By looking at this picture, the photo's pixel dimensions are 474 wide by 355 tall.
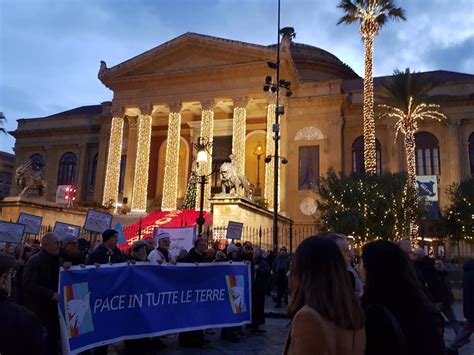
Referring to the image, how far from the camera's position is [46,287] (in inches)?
204

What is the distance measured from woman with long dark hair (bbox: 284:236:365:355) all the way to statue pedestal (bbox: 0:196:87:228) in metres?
21.6

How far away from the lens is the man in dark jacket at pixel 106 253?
245 inches

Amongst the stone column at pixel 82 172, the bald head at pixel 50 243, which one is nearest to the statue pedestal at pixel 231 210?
the bald head at pixel 50 243

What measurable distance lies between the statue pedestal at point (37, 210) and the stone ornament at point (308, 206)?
45.0 ft

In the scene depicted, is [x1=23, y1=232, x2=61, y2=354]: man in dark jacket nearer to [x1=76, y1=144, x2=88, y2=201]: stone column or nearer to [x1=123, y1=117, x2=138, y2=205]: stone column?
[x1=123, y1=117, x2=138, y2=205]: stone column

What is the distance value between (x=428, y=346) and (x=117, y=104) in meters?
31.4

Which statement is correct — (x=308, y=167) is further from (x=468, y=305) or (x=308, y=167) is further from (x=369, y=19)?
(x=468, y=305)

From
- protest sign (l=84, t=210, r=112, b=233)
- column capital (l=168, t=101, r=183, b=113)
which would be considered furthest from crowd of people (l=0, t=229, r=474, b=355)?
column capital (l=168, t=101, r=183, b=113)

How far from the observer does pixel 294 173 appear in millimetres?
29828

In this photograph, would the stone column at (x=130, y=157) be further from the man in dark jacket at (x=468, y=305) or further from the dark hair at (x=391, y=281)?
the dark hair at (x=391, y=281)

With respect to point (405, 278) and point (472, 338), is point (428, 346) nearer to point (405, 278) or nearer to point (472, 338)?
point (405, 278)

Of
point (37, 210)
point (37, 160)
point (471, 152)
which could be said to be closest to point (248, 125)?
point (471, 152)

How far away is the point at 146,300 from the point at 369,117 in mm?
18894

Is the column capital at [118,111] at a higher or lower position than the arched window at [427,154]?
higher
